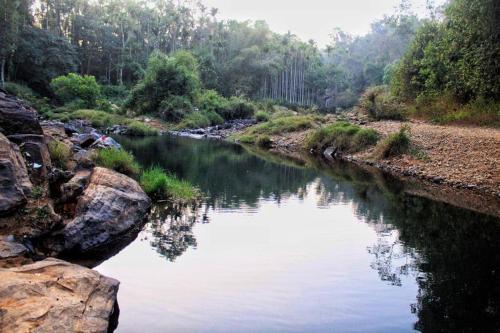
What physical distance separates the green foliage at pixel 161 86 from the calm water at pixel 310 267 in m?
32.2

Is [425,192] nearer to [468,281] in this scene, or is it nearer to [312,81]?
[468,281]

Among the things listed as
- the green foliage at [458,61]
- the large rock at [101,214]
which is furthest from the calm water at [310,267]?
the green foliage at [458,61]

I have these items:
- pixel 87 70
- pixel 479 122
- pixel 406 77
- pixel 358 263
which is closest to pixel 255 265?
A: pixel 358 263

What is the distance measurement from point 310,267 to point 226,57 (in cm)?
7755

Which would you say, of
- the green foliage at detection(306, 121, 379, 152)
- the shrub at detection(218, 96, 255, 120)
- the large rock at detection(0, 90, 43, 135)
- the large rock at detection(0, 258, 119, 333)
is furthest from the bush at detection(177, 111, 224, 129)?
the large rock at detection(0, 258, 119, 333)

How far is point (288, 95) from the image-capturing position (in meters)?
85.6

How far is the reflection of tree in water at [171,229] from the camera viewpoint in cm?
993

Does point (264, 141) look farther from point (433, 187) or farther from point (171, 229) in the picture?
point (171, 229)

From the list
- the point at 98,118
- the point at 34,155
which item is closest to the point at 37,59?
the point at 98,118

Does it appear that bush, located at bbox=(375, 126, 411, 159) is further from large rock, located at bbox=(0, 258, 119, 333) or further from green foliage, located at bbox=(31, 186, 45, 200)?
large rock, located at bbox=(0, 258, 119, 333)

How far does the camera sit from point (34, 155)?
1055cm

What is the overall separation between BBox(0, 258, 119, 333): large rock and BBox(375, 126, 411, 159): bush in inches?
732

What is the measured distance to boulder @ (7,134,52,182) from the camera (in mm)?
10359

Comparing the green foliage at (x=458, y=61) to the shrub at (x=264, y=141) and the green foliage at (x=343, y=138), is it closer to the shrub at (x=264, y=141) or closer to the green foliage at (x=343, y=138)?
the green foliage at (x=343, y=138)
